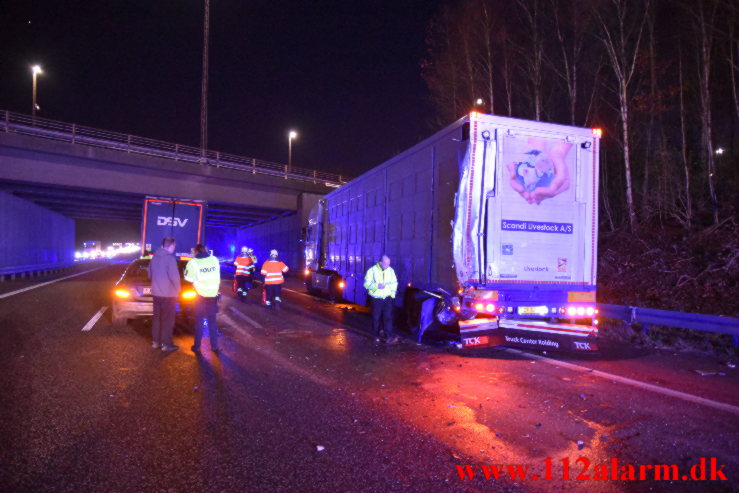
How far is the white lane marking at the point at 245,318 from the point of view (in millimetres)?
10039

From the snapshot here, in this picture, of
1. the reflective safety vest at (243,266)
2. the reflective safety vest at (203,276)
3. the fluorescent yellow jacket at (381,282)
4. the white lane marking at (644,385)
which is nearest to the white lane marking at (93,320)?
the reflective safety vest at (203,276)

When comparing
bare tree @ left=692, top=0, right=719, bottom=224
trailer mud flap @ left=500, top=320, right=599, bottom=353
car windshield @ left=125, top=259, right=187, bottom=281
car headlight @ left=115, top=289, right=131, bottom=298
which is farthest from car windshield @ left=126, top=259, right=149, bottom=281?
bare tree @ left=692, top=0, right=719, bottom=224

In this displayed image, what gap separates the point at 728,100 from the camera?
16.5 metres

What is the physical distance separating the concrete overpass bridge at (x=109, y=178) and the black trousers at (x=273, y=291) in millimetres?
16860

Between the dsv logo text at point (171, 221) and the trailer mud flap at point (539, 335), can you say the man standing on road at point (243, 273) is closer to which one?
the dsv logo text at point (171, 221)

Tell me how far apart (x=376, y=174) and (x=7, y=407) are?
326 inches

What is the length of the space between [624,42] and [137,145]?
2434 centimetres

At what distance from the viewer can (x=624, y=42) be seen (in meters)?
15.2

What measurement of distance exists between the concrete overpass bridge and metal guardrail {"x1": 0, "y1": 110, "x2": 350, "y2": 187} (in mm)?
47

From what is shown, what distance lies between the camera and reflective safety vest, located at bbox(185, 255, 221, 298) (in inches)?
285

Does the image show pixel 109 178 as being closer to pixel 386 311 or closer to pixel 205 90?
pixel 205 90

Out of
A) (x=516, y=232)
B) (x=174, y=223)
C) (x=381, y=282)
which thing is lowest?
(x=381, y=282)

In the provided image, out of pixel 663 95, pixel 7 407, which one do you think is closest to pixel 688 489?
pixel 7 407

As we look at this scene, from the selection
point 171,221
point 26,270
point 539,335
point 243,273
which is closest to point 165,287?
point 539,335
